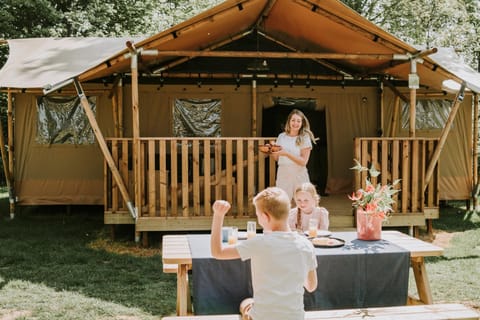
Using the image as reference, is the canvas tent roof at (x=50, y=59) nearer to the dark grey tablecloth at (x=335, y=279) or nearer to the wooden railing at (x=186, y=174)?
the wooden railing at (x=186, y=174)

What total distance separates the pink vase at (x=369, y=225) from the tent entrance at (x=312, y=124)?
5.79 meters

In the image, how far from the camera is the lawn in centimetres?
467

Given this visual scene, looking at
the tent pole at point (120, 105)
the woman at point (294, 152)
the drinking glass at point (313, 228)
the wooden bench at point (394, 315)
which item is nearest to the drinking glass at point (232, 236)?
the wooden bench at point (394, 315)

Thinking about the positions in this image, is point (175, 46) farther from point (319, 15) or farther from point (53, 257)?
point (53, 257)

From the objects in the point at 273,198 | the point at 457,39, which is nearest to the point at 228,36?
the point at 273,198

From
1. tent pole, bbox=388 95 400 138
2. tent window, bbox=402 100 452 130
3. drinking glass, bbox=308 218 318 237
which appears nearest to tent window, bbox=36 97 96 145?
tent pole, bbox=388 95 400 138

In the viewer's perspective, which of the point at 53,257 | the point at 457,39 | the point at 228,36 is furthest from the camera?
the point at 457,39

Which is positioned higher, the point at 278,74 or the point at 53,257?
the point at 278,74

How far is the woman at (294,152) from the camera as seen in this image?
580 cm

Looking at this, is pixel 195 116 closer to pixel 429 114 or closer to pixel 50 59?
pixel 50 59

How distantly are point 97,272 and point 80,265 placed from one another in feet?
1.35

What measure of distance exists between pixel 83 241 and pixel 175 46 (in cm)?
297

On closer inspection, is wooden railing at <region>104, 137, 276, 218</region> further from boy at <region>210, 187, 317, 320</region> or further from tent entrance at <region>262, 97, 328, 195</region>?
boy at <region>210, 187, 317, 320</region>

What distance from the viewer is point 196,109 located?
968 centimetres
